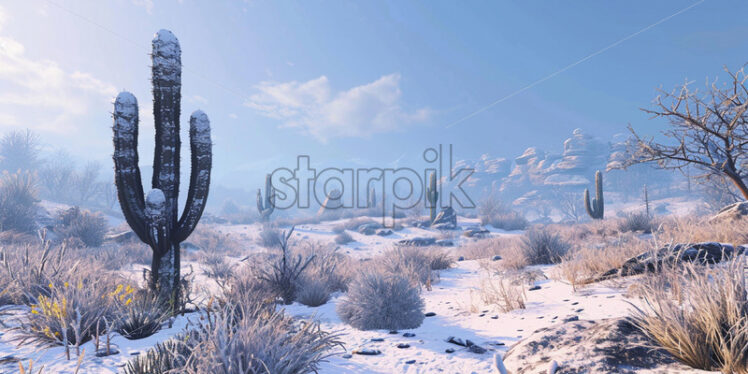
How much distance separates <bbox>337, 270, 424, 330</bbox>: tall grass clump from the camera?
15.1 ft

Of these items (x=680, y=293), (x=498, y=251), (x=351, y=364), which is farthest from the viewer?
(x=498, y=251)

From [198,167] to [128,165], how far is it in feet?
3.25

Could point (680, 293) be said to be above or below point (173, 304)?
above

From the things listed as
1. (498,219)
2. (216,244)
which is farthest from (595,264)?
(498,219)

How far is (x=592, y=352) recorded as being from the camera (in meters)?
2.29

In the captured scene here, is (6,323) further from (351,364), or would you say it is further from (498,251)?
(498,251)

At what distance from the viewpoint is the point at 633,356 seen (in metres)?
2.24

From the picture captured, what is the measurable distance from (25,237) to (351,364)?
1463 centimetres

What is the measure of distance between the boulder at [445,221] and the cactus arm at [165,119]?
19.6 m

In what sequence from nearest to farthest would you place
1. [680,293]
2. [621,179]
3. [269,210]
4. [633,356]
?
[633,356] → [680,293] → [269,210] → [621,179]

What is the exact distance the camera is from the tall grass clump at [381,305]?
15.1ft

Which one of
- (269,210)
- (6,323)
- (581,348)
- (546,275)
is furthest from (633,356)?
(269,210)

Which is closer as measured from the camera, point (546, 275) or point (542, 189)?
point (546, 275)

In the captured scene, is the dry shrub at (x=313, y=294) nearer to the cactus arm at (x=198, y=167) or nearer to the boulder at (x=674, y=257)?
the cactus arm at (x=198, y=167)
